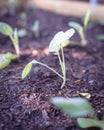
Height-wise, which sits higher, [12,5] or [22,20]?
[12,5]

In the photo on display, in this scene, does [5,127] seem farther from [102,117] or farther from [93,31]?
[93,31]

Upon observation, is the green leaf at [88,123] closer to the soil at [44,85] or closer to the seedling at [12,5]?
the soil at [44,85]

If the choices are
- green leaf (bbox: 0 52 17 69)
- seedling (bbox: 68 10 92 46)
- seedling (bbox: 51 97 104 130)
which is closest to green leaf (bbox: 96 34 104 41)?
seedling (bbox: 68 10 92 46)

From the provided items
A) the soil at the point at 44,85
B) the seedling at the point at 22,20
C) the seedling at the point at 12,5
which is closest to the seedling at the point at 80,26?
the soil at the point at 44,85

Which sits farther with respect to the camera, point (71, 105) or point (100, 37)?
point (100, 37)

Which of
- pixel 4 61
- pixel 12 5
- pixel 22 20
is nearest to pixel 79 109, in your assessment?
pixel 4 61

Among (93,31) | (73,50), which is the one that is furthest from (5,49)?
(93,31)

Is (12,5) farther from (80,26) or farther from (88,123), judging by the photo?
(88,123)
